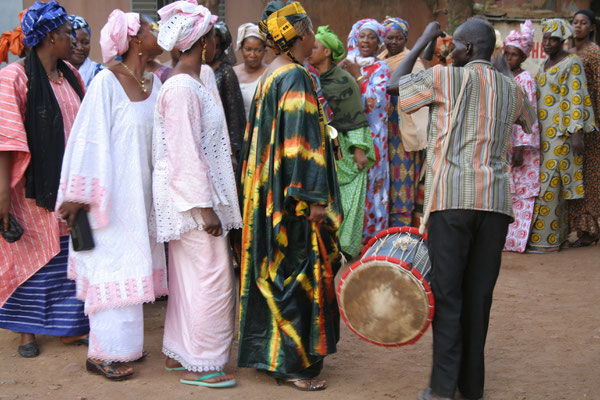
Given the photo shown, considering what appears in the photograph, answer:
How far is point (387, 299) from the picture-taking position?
3.68 metres

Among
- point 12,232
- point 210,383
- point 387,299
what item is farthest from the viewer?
point 12,232

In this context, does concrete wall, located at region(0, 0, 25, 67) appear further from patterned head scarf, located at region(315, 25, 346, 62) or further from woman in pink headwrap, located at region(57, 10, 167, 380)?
woman in pink headwrap, located at region(57, 10, 167, 380)

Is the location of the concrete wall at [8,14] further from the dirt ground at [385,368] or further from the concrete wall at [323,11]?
the dirt ground at [385,368]

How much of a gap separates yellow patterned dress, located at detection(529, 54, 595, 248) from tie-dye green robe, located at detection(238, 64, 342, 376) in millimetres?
4588

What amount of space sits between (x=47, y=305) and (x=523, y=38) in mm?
5845

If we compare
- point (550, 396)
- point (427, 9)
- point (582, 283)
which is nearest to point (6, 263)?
point (550, 396)

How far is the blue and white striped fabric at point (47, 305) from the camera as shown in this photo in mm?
4754

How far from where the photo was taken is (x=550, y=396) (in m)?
4.09

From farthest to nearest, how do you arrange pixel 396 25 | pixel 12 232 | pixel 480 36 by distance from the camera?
pixel 396 25, pixel 12 232, pixel 480 36

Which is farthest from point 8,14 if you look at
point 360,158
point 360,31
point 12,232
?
point 12,232

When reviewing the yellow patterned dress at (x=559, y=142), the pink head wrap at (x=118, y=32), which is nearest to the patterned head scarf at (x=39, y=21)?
the pink head wrap at (x=118, y=32)

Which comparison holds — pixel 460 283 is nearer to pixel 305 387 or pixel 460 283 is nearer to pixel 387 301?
pixel 387 301

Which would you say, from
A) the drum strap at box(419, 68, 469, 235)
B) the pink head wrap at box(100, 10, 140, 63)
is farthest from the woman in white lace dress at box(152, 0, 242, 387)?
the drum strap at box(419, 68, 469, 235)

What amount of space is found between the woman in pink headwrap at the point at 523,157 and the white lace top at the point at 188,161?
4.64 m
